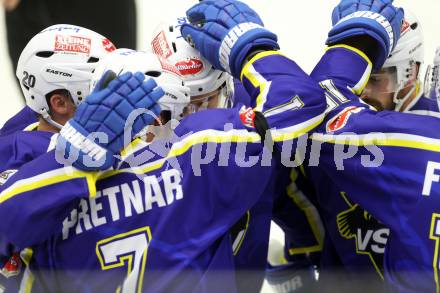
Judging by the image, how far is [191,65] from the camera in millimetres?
2086

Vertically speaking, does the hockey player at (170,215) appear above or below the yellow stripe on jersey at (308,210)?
above

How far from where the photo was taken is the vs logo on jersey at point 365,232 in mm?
1944

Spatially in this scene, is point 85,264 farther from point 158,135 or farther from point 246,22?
point 246,22

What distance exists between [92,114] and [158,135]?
24cm

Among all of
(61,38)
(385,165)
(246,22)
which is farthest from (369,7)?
(61,38)

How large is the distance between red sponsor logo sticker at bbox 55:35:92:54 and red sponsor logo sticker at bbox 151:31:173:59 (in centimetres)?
20

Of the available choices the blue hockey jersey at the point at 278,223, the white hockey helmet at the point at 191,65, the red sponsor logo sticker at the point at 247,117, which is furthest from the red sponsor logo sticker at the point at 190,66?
the red sponsor logo sticker at the point at 247,117

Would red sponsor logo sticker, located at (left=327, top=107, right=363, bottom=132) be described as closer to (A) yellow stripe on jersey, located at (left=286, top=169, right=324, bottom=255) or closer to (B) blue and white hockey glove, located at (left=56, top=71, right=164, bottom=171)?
(A) yellow stripe on jersey, located at (left=286, top=169, right=324, bottom=255)

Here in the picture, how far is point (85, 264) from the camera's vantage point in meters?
→ 1.71

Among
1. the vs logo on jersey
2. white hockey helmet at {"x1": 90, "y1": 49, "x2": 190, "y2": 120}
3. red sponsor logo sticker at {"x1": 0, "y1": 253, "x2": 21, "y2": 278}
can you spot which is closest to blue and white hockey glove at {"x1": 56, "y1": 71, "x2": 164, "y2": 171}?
white hockey helmet at {"x1": 90, "y1": 49, "x2": 190, "y2": 120}

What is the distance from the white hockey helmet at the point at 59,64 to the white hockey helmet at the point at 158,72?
0.48 feet

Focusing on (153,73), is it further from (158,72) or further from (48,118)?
(48,118)

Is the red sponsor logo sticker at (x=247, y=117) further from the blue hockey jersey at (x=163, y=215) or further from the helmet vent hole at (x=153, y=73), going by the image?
the helmet vent hole at (x=153, y=73)

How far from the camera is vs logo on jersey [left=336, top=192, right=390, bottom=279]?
194 cm
